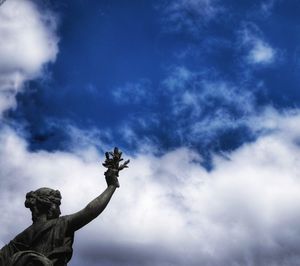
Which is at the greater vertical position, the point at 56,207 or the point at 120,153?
the point at 120,153

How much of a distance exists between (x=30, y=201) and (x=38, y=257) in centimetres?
154

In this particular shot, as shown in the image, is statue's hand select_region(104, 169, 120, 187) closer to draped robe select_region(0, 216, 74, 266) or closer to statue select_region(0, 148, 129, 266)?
statue select_region(0, 148, 129, 266)

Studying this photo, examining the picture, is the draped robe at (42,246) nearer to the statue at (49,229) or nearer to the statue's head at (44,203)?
the statue at (49,229)

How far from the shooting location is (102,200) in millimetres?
10672

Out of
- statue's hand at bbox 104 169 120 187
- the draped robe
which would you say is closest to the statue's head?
the draped robe

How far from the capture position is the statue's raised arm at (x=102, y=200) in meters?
10.5

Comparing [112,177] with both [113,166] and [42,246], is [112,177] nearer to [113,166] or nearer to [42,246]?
[113,166]

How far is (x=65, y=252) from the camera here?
33.5 feet

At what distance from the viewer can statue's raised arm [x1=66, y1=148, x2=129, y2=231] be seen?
10516 millimetres

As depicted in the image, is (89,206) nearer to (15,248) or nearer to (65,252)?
(65,252)

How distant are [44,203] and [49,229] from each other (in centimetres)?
66

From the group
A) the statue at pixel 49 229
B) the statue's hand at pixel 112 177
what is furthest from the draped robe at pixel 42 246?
the statue's hand at pixel 112 177

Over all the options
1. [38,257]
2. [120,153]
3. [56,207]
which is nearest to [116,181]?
[120,153]

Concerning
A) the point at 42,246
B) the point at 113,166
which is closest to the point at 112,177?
the point at 113,166
